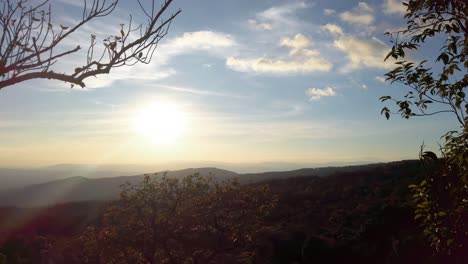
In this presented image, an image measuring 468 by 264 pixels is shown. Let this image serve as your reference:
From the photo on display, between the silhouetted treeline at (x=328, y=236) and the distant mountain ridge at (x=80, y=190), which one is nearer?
the silhouetted treeline at (x=328, y=236)

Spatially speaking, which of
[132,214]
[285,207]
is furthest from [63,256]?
[285,207]

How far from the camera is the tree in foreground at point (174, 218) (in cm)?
2214

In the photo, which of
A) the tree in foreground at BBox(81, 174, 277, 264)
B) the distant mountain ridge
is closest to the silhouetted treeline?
the tree in foreground at BBox(81, 174, 277, 264)

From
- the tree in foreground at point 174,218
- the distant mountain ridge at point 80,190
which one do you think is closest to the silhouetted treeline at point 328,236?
the tree in foreground at point 174,218

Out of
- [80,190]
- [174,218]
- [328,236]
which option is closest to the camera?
[174,218]

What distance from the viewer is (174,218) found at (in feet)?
73.5

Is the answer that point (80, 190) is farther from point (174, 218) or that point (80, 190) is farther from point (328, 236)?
point (174, 218)

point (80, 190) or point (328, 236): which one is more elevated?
point (328, 236)

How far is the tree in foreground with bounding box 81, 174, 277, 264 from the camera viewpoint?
22141mm

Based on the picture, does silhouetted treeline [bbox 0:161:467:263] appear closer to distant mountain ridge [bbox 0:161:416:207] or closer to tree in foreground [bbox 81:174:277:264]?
tree in foreground [bbox 81:174:277:264]

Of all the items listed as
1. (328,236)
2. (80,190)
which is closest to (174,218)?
(328,236)

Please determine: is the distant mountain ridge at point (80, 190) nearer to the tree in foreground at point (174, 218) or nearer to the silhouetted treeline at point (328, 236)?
the silhouetted treeline at point (328, 236)

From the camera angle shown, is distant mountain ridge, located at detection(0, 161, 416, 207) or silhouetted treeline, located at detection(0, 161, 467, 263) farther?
distant mountain ridge, located at detection(0, 161, 416, 207)

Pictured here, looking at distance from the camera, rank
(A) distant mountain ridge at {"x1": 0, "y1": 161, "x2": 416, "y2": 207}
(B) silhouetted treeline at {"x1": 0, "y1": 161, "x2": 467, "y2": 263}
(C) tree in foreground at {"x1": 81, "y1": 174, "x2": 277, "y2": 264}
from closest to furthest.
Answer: (C) tree in foreground at {"x1": 81, "y1": 174, "x2": 277, "y2": 264} < (B) silhouetted treeline at {"x1": 0, "y1": 161, "x2": 467, "y2": 263} < (A) distant mountain ridge at {"x1": 0, "y1": 161, "x2": 416, "y2": 207}
